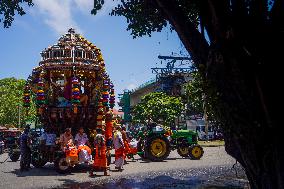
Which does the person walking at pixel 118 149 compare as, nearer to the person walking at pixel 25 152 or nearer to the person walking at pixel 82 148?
the person walking at pixel 82 148

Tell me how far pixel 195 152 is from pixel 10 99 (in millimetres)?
43356

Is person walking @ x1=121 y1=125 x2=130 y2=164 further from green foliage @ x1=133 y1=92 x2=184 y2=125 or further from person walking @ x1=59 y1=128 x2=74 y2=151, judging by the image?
green foliage @ x1=133 y1=92 x2=184 y2=125

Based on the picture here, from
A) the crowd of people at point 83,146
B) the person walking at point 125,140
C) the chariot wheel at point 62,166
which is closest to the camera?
the crowd of people at point 83,146

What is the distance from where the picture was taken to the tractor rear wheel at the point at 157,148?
16.0 metres

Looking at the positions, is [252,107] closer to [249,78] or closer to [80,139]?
[249,78]

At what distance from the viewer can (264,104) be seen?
4027 mm

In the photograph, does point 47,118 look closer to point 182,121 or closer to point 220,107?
point 220,107

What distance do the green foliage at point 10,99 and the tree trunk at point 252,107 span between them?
51236 millimetres

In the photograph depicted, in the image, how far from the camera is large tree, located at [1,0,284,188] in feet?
13.2

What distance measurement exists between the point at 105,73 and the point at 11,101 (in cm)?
4274

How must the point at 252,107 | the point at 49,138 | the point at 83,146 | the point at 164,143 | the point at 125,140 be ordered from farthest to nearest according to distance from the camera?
the point at 164,143 < the point at 125,140 < the point at 49,138 < the point at 83,146 < the point at 252,107

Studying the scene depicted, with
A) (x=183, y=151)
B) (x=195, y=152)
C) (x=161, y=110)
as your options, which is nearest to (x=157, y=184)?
(x=195, y=152)

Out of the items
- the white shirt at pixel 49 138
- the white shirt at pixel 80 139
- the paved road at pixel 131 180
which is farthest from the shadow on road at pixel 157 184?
the white shirt at pixel 49 138

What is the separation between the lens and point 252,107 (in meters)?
4.08
